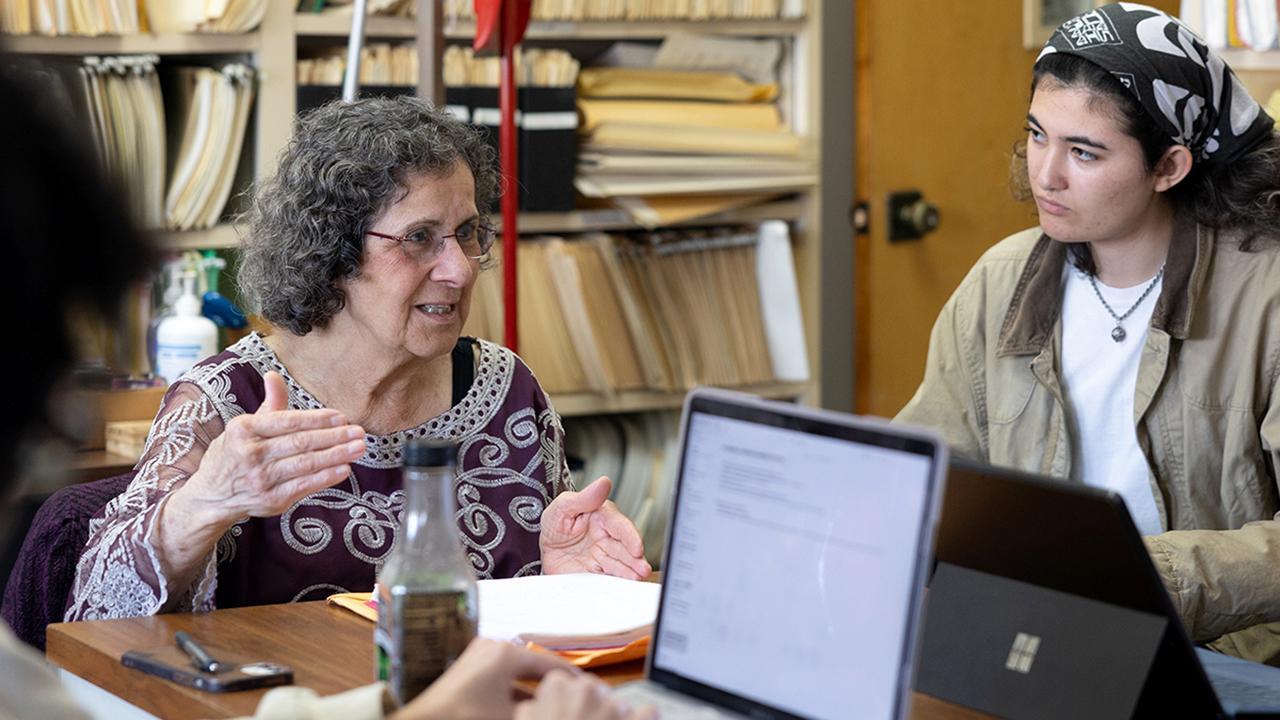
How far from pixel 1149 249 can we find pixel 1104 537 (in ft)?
3.37

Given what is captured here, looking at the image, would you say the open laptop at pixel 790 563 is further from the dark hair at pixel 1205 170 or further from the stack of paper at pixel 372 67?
the stack of paper at pixel 372 67

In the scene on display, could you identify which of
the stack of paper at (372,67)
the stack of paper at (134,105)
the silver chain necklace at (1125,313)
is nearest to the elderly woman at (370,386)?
the silver chain necklace at (1125,313)

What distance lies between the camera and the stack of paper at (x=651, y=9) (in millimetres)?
3477

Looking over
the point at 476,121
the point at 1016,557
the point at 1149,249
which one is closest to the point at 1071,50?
the point at 1149,249

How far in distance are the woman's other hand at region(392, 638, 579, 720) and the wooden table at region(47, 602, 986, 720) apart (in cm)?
26

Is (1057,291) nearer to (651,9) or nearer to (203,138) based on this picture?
(651,9)

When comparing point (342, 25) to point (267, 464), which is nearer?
point (267, 464)

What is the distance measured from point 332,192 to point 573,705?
1.09 metres

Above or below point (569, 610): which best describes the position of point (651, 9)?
above

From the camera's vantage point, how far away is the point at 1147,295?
2.23 m

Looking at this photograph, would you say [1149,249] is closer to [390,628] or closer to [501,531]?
[501,531]

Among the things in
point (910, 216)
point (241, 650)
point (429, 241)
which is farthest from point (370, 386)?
point (910, 216)

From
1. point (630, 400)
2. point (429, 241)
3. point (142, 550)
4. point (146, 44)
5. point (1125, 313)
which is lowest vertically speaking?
point (630, 400)

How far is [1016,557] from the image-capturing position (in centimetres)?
142
